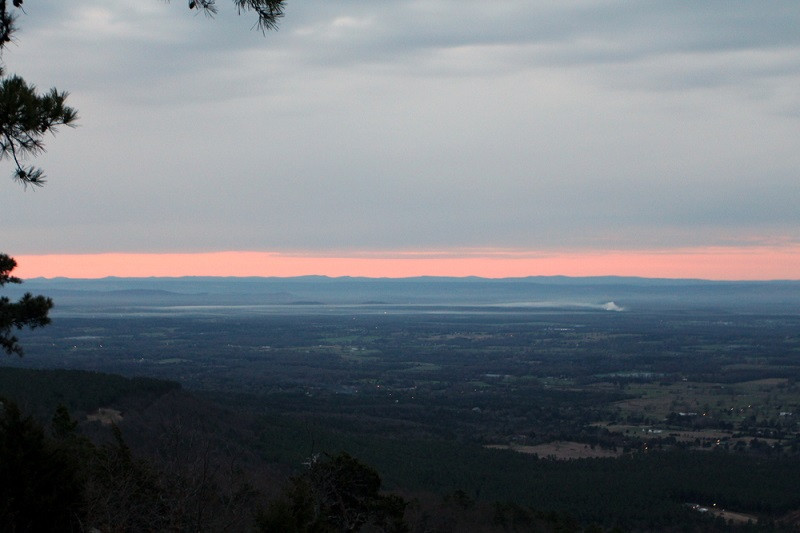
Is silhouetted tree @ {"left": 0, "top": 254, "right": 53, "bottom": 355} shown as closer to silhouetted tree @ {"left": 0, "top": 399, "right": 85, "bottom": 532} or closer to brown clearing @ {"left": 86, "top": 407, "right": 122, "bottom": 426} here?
silhouetted tree @ {"left": 0, "top": 399, "right": 85, "bottom": 532}

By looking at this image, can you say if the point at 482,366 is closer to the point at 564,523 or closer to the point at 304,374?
the point at 304,374

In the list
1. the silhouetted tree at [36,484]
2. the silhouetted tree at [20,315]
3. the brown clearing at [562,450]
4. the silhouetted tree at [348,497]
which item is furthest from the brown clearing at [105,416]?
the silhouetted tree at [36,484]

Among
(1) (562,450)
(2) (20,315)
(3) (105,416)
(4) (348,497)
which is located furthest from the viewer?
(1) (562,450)

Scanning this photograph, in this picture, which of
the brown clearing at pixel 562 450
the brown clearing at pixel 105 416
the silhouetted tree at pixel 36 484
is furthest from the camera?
the brown clearing at pixel 562 450

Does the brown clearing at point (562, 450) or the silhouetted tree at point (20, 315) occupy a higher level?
the silhouetted tree at point (20, 315)

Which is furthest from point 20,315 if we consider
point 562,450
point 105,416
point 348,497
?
point 562,450

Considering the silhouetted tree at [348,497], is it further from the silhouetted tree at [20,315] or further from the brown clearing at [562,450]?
the brown clearing at [562,450]

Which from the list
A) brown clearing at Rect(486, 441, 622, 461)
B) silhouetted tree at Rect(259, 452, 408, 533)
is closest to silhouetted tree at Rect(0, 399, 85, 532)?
silhouetted tree at Rect(259, 452, 408, 533)

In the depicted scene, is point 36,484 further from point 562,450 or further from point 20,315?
point 562,450

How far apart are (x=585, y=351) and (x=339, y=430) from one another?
261 ft

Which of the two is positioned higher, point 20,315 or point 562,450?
point 20,315

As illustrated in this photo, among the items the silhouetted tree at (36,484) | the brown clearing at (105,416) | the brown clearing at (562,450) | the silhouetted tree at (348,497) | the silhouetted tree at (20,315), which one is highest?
the silhouetted tree at (20,315)

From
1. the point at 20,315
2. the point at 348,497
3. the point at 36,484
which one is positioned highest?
the point at 20,315

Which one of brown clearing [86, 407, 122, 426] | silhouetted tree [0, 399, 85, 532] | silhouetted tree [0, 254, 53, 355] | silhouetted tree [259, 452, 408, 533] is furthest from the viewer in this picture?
brown clearing [86, 407, 122, 426]
